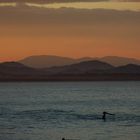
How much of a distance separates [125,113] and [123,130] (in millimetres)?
24902

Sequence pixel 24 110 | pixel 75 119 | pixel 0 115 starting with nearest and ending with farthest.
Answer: pixel 75 119, pixel 0 115, pixel 24 110

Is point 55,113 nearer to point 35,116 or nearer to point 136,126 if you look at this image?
point 35,116

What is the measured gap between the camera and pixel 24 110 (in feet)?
327

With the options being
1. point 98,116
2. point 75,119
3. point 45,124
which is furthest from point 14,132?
point 98,116

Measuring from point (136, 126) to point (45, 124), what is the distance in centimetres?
990

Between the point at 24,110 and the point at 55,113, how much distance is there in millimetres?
9669

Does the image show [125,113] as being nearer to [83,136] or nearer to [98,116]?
[98,116]

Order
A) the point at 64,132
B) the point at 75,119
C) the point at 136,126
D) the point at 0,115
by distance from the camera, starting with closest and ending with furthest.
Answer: the point at 64,132 → the point at 136,126 → the point at 75,119 → the point at 0,115

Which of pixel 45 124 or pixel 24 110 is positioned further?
pixel 24 110

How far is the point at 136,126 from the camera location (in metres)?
70.1

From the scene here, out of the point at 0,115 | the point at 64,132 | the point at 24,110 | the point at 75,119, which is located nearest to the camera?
the point at 64,132

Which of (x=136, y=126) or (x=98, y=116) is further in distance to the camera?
(x=98, y=116)

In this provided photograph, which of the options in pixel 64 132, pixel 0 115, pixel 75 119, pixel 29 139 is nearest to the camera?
pixel 29 139

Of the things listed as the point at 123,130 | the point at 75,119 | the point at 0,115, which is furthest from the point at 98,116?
the point at 123,130
